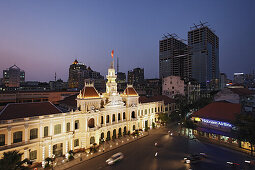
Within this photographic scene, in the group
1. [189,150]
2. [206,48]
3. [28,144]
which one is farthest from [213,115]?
[206,48]

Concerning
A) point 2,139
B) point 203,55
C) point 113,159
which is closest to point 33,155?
point 2,139

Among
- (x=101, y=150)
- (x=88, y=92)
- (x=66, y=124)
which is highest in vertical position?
(x=88, y=92)

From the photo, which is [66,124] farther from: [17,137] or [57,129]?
[17,137]

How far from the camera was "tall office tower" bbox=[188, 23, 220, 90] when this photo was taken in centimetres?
13062

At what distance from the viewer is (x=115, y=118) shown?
4050 cm

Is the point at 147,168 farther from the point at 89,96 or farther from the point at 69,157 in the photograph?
the point at 89,96

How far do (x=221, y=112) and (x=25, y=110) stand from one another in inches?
1875

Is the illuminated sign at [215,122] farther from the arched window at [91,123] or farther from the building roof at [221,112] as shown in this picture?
the arched window at [91,123]

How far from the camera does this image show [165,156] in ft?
99.7

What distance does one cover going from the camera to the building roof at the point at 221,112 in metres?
36.1

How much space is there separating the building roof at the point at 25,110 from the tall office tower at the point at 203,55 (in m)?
127

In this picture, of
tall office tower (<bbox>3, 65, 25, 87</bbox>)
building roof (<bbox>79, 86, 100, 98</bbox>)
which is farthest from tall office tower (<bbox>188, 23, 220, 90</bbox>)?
tall office tower (<bbox>3, 65, 25, 87</bbox>)

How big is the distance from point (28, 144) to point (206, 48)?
149 m

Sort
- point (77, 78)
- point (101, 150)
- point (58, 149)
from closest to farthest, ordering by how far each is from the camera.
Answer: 1. point (58, 149)
2. point (101, 150)
3. point (77, 78)
